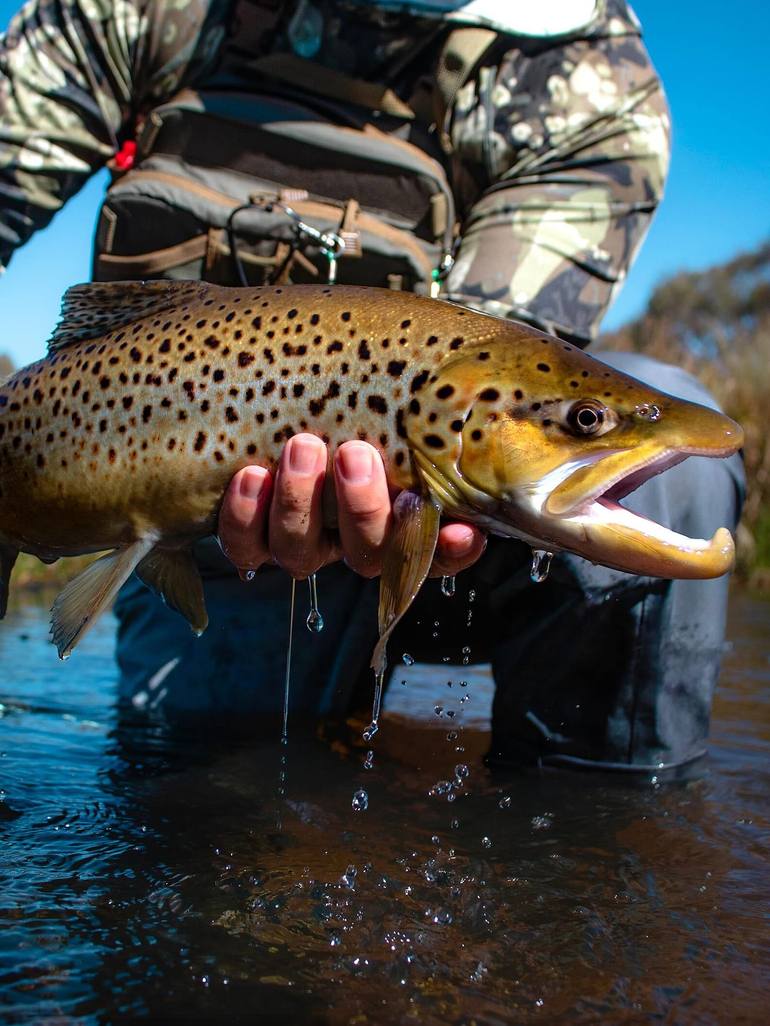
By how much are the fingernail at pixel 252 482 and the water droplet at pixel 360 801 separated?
86cm

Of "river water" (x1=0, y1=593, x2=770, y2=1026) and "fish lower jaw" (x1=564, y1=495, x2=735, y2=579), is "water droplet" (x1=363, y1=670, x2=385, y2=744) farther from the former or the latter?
"fish lower jaw" (x1=564, y1=495, x2=735, y2=579)

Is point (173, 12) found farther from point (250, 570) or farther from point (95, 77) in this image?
point (250, 570)

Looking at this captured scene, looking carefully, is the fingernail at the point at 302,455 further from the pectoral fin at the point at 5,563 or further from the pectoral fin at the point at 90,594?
the pectoral fin at the point at 5,563

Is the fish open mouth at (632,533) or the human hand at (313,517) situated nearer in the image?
the fish open mouth at (632,533)

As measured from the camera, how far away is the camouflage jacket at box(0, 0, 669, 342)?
3082 mm

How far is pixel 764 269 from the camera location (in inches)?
1455

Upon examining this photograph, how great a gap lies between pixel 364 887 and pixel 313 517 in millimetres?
762

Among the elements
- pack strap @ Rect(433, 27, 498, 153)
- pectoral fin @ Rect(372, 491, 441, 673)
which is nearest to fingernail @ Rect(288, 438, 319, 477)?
pectoral fin @ Rect(372, 491, 441, 673)

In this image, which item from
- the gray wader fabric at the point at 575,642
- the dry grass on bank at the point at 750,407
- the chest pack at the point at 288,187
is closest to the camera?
the gray wader fabric at the point at 575,642

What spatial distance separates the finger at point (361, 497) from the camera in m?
1.96

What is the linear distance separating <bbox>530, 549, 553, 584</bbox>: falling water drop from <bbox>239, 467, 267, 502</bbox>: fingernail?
1.95 feet

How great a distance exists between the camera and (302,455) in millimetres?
2006

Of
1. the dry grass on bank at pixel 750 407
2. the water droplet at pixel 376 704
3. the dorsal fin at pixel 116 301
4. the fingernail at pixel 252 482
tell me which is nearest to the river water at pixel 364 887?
the water droplet at pixel 376 704

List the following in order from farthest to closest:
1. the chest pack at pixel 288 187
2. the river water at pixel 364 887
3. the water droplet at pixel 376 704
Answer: the chest pack at pixel 288 187, the water droplet at pixel 376 704, the river water at pixel 364 887
